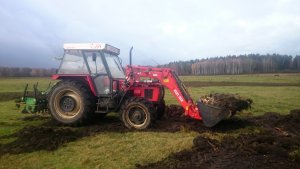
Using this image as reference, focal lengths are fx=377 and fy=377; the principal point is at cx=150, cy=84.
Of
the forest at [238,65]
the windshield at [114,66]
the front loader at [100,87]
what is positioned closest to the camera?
the front loader at [100,87]

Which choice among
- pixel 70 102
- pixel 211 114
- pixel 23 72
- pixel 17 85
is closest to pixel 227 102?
pixel 211 114

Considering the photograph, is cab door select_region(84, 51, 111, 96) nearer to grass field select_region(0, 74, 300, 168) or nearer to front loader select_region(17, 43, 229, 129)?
front loader select_region(17, 43, 229, 129)

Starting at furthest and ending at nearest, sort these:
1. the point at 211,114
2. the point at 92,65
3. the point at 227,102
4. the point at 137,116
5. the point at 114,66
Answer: the point at 114,66, the point at 92,65, the point at 227,102, the point at 137,116, the point at 211,114

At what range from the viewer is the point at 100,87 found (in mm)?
12391

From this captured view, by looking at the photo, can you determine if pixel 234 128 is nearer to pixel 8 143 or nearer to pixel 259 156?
pixel 259 156

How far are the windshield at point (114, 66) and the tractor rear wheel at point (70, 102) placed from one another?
43.1 inches

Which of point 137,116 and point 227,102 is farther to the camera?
point 227,102

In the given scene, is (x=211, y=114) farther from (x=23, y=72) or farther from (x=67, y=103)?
(x=23, y=72)

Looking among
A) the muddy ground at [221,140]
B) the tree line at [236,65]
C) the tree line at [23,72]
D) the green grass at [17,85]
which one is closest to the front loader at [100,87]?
the muddy ground at [221,140]

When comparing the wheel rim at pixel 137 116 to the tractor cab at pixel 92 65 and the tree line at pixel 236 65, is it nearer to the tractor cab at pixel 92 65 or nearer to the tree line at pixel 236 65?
the tractor cab at pixel 92 65

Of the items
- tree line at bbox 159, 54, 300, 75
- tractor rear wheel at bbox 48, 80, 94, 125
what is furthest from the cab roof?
tree line at bbox 159, 54, 300, 75

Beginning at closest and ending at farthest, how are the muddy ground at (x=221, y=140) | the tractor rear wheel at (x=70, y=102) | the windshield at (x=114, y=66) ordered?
the muddy ground at (x=221, y=140) < the tractor rear wheel at (x=70, y=102) < the windshield at (x=114, y=66)

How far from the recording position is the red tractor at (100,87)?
38.8 feet

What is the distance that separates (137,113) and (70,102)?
2460 mm
